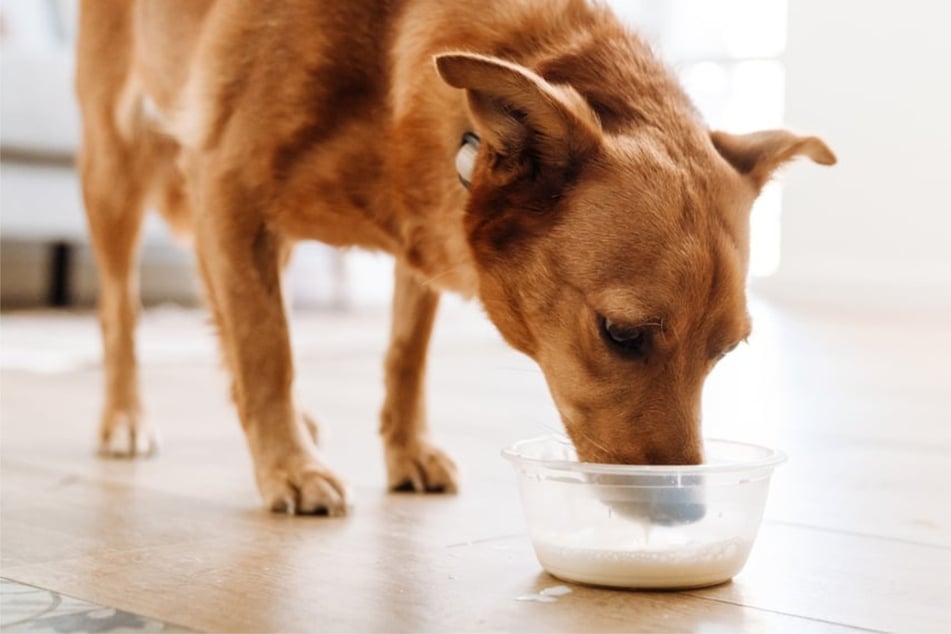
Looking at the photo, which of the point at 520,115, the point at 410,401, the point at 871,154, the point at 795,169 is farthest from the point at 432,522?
the point at 871,154

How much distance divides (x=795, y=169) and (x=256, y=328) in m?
4.65

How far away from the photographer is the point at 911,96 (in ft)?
23.6

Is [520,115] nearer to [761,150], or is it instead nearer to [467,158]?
[467,158]

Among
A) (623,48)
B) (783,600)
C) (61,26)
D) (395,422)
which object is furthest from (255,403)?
(61,26)

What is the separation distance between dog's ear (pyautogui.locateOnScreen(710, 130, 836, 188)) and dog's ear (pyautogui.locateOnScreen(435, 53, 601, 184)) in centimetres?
27

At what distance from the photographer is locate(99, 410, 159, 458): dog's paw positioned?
2.71 metres

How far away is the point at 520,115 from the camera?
A: 68.9 inches

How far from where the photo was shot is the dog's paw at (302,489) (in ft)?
6.97

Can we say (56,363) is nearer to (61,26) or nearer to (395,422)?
(395,422)

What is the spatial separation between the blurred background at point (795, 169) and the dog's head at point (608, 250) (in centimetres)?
431

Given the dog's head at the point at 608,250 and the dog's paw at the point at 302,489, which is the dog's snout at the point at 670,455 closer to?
the dog's head at the point at 608,250

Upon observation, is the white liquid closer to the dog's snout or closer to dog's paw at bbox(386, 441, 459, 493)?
the dog's snout

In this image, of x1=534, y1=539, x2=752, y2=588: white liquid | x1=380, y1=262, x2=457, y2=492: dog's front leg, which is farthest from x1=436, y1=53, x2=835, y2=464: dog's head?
x1=380, y1=262, x2=457, y2=492: dog's front leg

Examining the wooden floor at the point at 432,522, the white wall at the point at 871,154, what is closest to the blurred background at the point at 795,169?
the white wall at the point at 871,154
